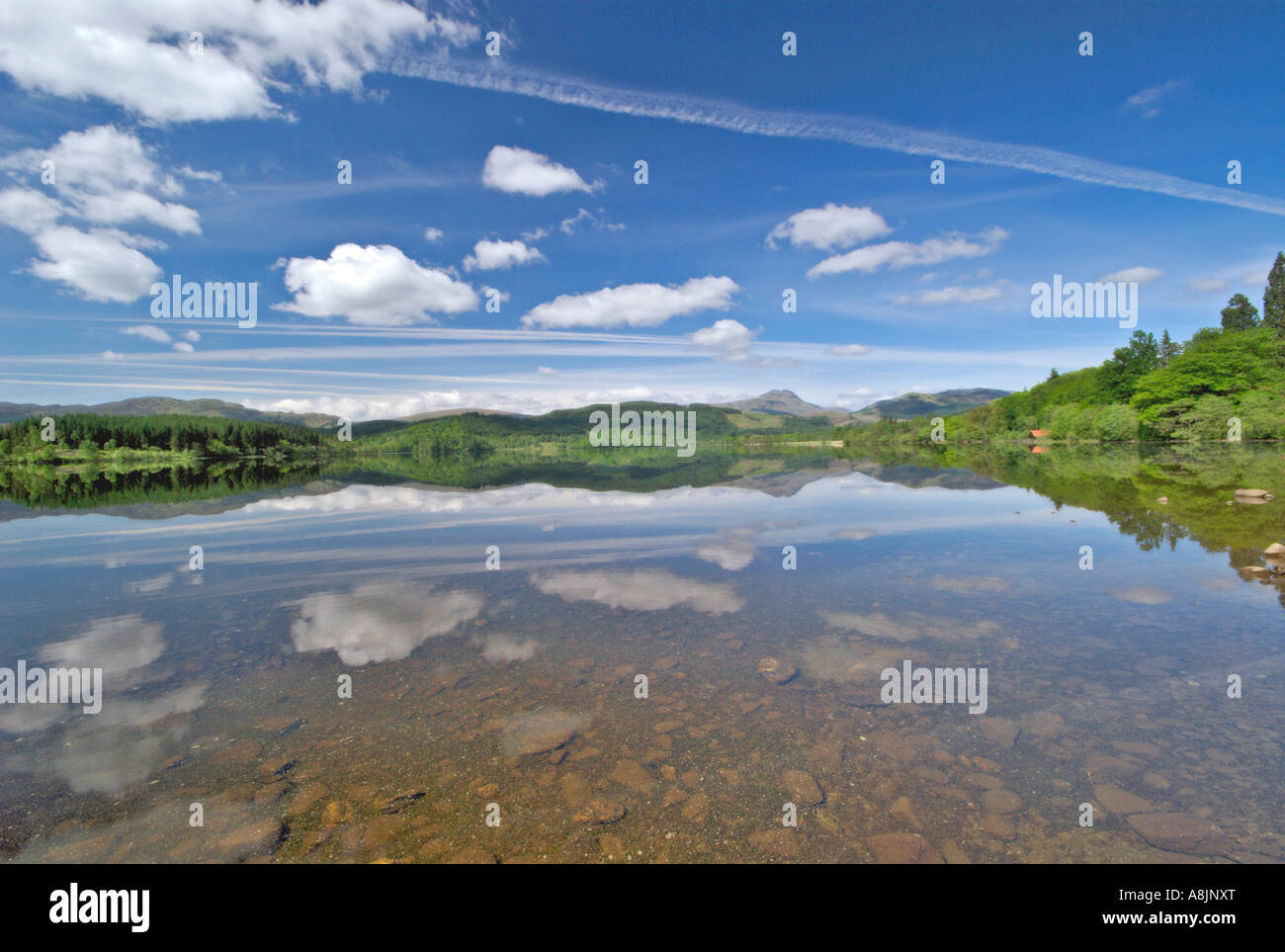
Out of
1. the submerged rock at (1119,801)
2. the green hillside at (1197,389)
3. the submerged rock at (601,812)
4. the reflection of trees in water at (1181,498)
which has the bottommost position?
the submerged rock at (601,812)

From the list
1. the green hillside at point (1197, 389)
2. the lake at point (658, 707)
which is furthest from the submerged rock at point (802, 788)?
the green hillside at point (1197, 389)

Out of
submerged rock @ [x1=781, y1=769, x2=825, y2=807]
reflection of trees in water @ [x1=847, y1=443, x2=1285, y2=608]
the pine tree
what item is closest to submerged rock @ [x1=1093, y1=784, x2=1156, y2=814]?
submerged rock @ [x1=781, y1=769, x2=825, y2=807]

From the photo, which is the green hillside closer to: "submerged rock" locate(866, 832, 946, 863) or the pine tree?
the pine tree

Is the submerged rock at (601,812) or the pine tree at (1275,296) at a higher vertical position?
the pine tree at (1275,296)

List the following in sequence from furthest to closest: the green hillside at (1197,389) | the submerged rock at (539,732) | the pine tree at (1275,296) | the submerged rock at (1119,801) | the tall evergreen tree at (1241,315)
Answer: the tall evergreen tree at (1241,315)
the pine tree at (1275,296)
the green hillside at (1197,389)
the submerged rock at (539,732)
the submerged rock at (1119,801)

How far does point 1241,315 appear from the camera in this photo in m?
110

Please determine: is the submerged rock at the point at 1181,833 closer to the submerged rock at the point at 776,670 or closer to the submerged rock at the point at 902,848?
the submerged rock at the point at 902,848

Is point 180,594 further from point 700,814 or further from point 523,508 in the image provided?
point 523,508

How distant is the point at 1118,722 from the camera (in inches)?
287

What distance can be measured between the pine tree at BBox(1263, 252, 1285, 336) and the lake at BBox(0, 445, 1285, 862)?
13010 centimetres

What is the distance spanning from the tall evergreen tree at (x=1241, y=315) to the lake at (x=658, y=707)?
454 feet

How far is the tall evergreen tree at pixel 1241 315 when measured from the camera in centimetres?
10912
